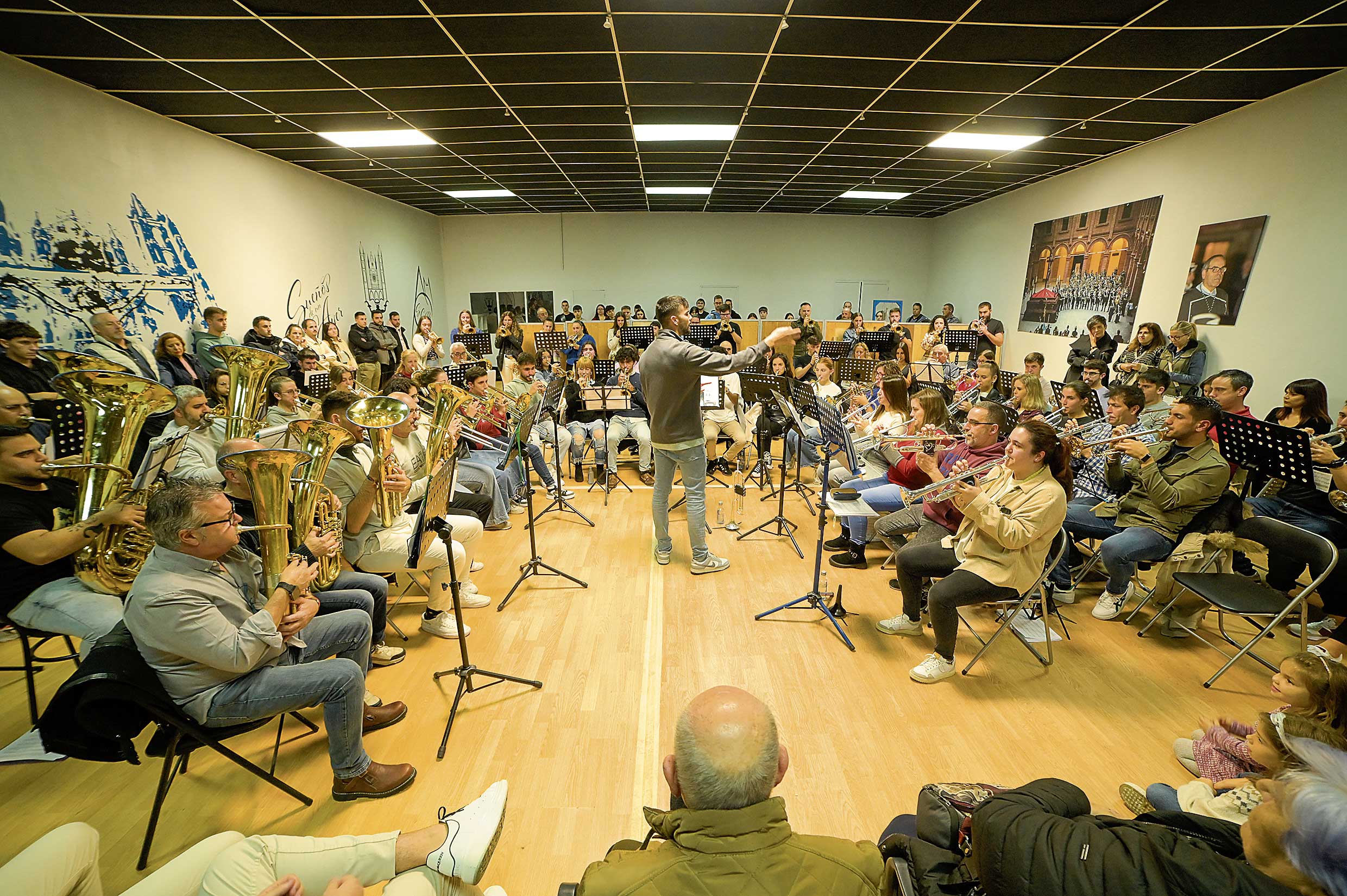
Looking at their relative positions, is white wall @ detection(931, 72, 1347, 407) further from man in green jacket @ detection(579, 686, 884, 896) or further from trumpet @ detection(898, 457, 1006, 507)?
man in green jacket @ detection(579, 686, 884, 896)

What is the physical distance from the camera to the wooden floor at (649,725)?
226 cm

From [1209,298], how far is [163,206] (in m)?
11.6

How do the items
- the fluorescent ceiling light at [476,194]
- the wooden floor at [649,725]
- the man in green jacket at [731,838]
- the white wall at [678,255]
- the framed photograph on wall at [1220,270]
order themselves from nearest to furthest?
the man in green jacket at [731,838], the wooden floor at [649,725], the framed photograph on wall at [1220,270], the fluorescent ceiling light at [476,194], the white wall at [678,255]

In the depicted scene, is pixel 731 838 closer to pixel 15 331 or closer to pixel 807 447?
pixel 807 447

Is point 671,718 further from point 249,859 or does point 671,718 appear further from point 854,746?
point 249,859

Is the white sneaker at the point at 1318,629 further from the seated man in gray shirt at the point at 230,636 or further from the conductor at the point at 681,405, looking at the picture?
the seated man in gray shirt at the point at 230,636

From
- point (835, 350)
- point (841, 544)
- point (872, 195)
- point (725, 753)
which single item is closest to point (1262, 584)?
point (841, 544)

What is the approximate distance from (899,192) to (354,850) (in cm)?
1198

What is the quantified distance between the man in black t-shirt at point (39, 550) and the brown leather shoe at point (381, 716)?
114 cm

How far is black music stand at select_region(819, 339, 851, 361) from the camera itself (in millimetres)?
8848

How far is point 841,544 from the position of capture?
4648 millimetres

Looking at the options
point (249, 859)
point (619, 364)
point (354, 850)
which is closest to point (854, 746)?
point (354, 850)

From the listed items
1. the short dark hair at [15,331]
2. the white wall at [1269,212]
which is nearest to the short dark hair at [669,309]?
the short dark hair at [15,331]

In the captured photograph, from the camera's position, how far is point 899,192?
1057cm
